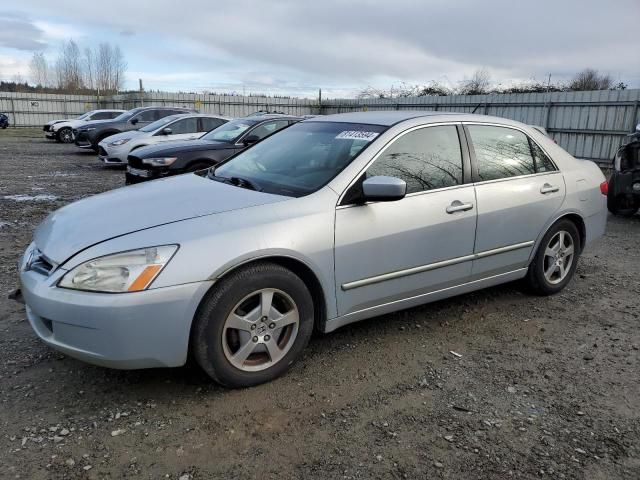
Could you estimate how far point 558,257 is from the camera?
466cm

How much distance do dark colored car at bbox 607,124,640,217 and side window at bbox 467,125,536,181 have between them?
4.15m

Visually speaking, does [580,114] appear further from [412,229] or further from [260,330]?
[260,330]

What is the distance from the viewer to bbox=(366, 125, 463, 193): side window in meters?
3.62

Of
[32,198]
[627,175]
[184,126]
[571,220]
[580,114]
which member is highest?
[580,114]

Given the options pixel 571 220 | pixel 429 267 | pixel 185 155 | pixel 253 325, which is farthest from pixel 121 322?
pixel 185 155

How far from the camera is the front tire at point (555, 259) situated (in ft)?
14.8

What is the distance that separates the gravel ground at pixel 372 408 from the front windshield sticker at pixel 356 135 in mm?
1410

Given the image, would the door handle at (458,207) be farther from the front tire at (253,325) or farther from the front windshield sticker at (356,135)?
the front tire at (253,325)

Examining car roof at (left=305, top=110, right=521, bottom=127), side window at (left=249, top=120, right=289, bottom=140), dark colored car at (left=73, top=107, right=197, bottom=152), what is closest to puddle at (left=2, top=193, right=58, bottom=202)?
side window at (left=249, top=120, right=289, bottom=140)

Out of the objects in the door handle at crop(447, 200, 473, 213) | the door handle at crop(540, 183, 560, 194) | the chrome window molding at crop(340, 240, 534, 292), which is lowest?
the chrome window molding at crop(340, 240, 534, 292)

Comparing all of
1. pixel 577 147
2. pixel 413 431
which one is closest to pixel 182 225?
pixel 413 431

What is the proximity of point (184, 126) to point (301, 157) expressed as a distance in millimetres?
9942

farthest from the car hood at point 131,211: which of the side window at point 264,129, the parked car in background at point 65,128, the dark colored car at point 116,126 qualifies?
the parked car in background at point 65,128

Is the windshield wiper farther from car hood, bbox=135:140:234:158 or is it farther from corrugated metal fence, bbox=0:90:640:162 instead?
corrugated metal fence, bbox=0:90:640:162
